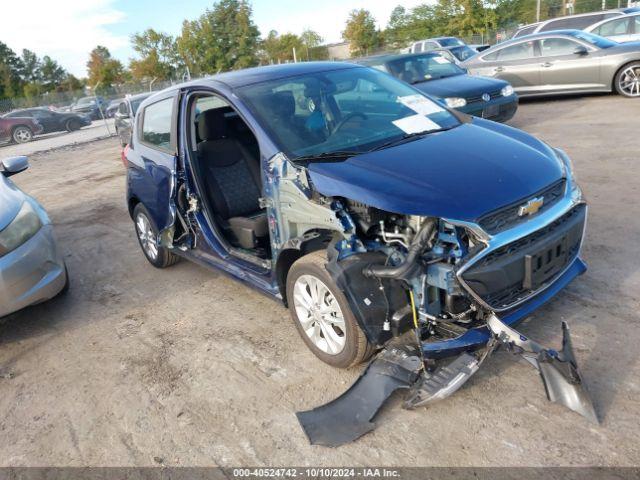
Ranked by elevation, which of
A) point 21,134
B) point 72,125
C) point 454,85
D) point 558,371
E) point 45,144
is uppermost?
point 454,85

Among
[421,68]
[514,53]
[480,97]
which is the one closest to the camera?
[480,97]

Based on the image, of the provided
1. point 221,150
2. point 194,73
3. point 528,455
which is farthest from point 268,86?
point 194,73

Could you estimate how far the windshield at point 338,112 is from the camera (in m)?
3.39

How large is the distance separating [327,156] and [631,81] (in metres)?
9.76

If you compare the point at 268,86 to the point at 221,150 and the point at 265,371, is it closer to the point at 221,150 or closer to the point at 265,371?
the point at 221,150

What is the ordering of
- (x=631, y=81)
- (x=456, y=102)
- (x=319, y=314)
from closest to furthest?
(x=319, y=314) < (x=456, y=102) < (x=631, y=81)

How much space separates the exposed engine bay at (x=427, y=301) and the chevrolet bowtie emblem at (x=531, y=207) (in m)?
0.14

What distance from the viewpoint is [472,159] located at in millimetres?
3033

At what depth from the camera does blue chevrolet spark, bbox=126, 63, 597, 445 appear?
2.61m

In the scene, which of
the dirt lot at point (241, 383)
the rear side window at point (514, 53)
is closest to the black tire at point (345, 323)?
the dirt lot at point (241, 383)

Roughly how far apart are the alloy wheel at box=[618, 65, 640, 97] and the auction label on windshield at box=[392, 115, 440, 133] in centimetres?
871

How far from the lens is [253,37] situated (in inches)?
1929

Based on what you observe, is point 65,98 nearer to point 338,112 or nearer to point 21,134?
point 21,134

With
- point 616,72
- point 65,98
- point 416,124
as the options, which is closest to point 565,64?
point 616,72
